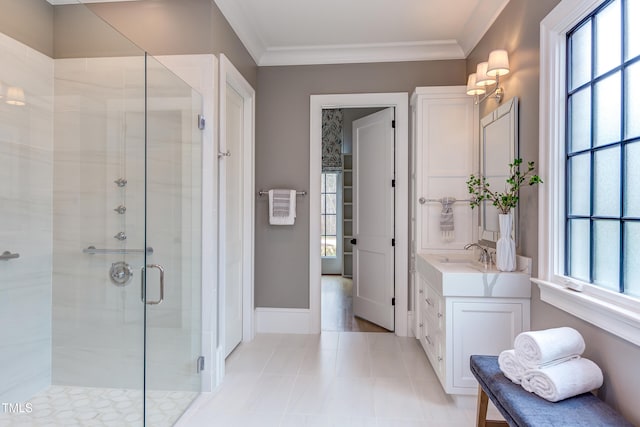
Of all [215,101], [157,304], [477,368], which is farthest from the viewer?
[215,101]

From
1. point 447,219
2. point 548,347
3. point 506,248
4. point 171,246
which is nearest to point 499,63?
point 506,248

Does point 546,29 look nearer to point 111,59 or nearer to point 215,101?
point 215,101

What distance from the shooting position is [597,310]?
1.46m

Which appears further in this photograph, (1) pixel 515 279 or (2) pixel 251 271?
(2) pixel 251 271

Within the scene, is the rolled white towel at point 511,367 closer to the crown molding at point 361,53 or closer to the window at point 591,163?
the window at point 591,163

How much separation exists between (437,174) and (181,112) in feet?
6.96

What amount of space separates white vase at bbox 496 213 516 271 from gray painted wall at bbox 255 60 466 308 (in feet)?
5.82

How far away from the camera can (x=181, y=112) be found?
2209 mm

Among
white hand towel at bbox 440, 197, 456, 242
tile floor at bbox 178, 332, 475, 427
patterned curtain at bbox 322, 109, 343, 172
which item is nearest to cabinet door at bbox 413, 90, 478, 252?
white hand towel at bbox 440, 197, 456, 242

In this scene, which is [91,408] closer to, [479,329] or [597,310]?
[479,329]

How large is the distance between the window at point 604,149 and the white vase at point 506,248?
35cm

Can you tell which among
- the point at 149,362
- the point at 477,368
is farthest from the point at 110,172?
the point at 477,368

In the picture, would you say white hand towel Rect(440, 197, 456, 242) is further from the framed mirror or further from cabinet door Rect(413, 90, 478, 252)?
the framed mirror

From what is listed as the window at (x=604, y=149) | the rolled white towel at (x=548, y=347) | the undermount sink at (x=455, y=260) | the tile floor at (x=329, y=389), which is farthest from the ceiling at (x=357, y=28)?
the tile floor at (x=329, y=389)
